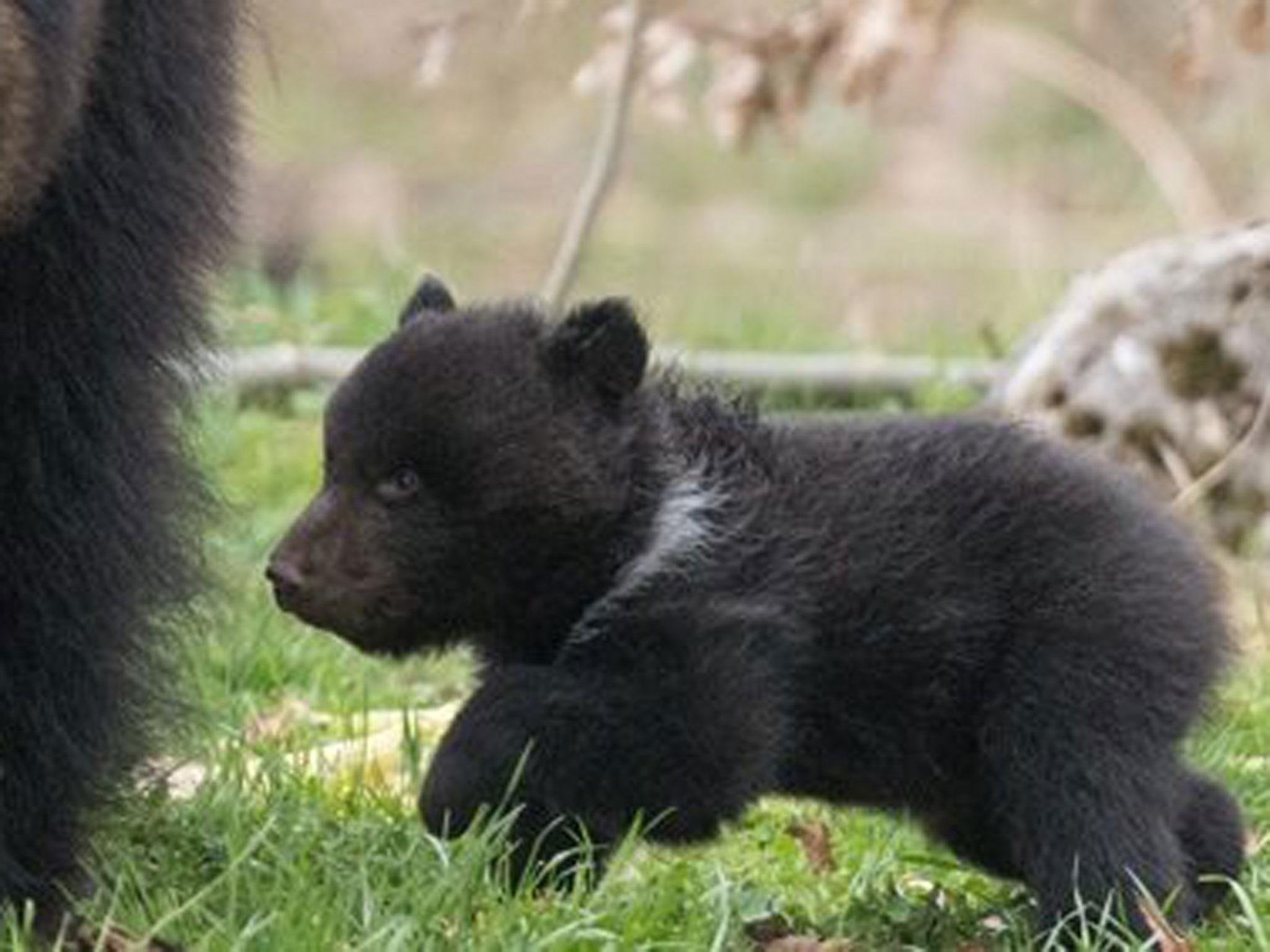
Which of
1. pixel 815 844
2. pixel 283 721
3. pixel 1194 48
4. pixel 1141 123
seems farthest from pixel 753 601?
pixel 1141 123

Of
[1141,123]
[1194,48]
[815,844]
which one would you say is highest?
[1194,48]

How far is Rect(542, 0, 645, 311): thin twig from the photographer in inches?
350

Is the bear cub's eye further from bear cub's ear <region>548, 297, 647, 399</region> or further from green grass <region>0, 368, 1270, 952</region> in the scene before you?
green grass <region>0, 368, 1270, 952</region>

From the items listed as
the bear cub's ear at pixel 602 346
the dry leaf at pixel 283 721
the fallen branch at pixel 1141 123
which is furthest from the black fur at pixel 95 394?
the fallen branch at pixel 1141 123

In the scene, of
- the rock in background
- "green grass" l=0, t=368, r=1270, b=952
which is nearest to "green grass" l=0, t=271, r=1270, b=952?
"green grass" l=0, t=368, r=1270, b=952

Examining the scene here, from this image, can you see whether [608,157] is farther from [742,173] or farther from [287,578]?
[742,173]

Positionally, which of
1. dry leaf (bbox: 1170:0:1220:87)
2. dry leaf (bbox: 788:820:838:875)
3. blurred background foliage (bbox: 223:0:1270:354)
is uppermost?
dry leaf (bbox: 1170:0:1220:87)

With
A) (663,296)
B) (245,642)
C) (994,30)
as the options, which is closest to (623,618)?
(245,642)

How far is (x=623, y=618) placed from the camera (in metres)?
4.77

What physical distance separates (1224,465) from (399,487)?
3897 mm

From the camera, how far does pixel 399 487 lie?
15.9ft

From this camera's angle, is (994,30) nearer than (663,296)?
No

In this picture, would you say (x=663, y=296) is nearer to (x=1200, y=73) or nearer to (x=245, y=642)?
(x=1200, y=73)

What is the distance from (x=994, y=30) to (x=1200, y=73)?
21.0 feet
